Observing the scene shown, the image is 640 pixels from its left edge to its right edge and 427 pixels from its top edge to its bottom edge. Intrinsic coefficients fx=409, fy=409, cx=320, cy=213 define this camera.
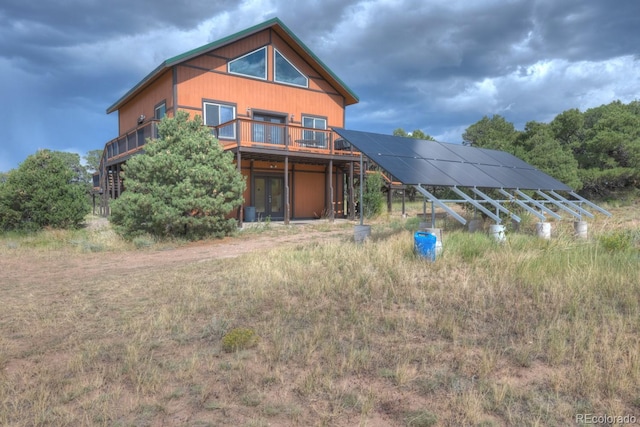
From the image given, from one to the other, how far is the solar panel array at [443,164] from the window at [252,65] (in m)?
9.09

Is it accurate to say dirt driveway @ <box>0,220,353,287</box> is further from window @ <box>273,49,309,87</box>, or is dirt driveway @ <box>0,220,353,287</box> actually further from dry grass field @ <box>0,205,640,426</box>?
window @ <box>273,49,309,87</box>

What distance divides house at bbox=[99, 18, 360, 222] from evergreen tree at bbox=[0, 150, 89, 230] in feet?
7.29

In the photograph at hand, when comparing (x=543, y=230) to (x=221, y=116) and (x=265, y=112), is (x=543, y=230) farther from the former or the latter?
(x=221, y=116)

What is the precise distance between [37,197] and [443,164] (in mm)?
13398

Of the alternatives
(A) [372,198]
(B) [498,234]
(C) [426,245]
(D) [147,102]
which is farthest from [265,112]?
(C) [426,245]

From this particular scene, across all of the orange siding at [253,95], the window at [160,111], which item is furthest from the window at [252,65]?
the window at [160,111]

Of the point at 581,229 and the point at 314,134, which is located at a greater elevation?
the point at 314,134

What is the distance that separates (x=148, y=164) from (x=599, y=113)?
30.4 m

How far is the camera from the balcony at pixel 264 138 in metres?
16.5

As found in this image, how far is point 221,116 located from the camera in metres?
17.6

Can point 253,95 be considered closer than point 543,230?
No

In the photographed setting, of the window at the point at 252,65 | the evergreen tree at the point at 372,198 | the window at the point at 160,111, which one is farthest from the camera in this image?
the evergreen tree at the point at 372,198

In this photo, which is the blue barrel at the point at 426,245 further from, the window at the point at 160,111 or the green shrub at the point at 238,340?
the window at the point at 160,111

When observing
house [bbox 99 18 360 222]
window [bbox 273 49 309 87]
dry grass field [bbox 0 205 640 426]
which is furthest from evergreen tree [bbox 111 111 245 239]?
window [bbox 273 49 309 87]
